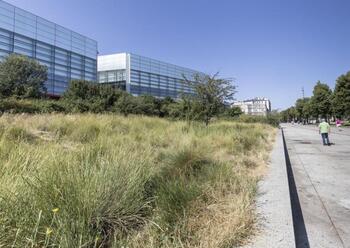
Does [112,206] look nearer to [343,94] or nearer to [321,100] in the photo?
[343,94]

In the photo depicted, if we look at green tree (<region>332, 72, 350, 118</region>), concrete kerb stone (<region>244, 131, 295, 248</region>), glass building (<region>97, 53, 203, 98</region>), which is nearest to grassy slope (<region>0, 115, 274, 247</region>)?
concrete kerb stone (<region>244, 131, 295, 248</region>)

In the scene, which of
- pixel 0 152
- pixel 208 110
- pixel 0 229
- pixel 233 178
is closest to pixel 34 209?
pixel 0 229

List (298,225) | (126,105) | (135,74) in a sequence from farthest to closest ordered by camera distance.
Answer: (135,74) < (126,105) < (298,225)

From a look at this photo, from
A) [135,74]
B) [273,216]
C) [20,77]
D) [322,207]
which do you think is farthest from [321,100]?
[273,216]

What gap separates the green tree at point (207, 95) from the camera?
19877mm

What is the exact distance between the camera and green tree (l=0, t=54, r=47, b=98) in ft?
143

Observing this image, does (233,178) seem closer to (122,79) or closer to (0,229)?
(0,229)

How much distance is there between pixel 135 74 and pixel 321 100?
51455 mm

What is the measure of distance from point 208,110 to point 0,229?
59.1ft

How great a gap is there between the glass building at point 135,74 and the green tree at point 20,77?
1330 inches

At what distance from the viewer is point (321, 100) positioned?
73.6 m

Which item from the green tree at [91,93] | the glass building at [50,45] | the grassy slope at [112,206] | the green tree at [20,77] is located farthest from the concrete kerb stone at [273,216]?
the glass building at [50,45]

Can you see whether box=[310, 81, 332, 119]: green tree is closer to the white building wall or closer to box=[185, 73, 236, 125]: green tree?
the white building wall

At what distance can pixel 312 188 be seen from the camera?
21.4 feet
